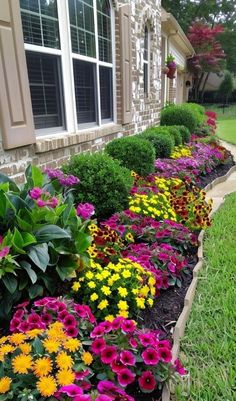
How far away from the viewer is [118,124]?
18.2 ft

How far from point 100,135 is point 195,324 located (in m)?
3.33

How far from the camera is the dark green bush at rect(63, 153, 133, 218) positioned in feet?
10.5

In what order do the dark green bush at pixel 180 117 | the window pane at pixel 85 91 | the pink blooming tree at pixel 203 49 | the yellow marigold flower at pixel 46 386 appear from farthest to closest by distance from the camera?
the pink blooming tree at pixel 203 49 < the dark green bush at pixel 180 117 < the window pane at pixel 85 91 < the yellow marigold flower at pixel 46 386

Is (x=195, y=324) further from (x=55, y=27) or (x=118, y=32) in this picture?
(x=118, y=32)

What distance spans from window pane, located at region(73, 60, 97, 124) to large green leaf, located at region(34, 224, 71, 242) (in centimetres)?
297

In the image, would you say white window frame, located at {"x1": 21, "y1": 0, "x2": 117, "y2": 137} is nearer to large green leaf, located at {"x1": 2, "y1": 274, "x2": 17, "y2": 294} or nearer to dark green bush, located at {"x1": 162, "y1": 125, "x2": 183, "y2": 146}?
large green leaf, located at {"x1": 2, "y1": 274, "x2": 17, "y2": 294}

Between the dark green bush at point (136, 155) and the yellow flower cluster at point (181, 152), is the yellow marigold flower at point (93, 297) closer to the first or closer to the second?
the dark green bush at point (136, 155)

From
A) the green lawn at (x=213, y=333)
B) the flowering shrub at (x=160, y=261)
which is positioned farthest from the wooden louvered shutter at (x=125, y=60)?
the flowering shrub at (x=160, y=261)

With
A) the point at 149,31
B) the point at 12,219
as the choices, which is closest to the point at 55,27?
the point at 12,219

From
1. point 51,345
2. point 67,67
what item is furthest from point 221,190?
point 51,345

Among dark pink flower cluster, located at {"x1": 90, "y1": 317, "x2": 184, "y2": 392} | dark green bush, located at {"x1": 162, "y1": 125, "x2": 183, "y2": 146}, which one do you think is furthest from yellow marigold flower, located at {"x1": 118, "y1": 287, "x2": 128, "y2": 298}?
dark green bush, located at {"x1": 162, "y1": 125, "x2": 183, "y2": 146}

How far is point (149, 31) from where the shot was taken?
290 inches

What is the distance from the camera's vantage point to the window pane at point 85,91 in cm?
440

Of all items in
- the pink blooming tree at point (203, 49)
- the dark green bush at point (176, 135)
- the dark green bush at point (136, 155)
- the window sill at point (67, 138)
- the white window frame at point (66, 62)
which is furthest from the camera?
the pink blooming tree at point (203, 49)
